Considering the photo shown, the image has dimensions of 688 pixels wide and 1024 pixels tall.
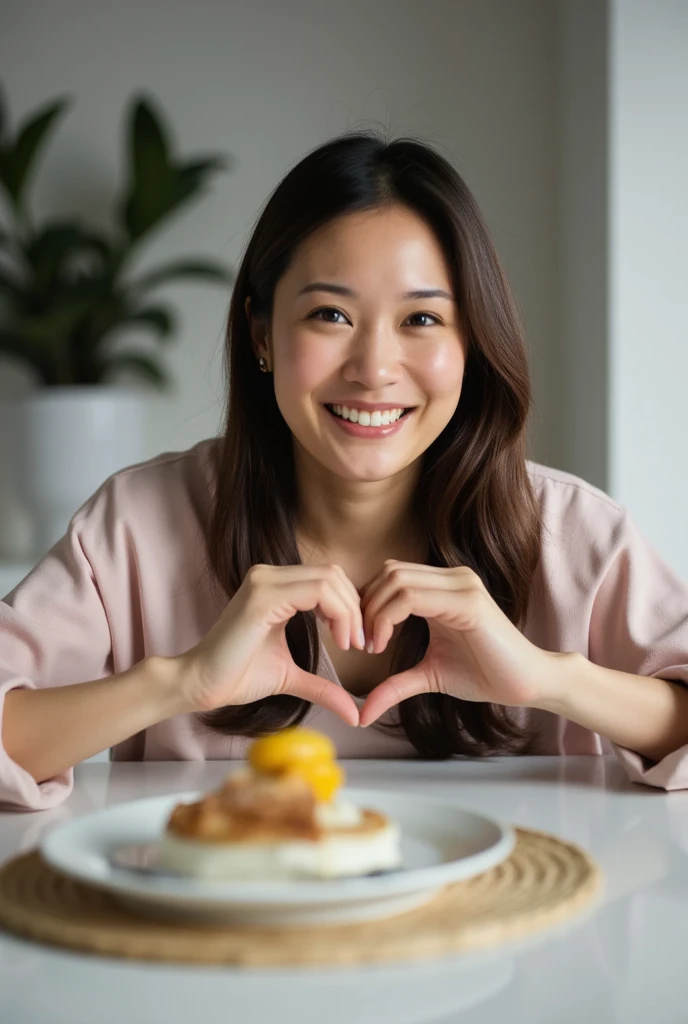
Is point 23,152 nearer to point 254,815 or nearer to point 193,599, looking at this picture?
point 193,599

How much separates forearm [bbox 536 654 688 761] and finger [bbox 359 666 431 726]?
0.44 feet

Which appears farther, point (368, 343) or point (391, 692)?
point (368, 343)

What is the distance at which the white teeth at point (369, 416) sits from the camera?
1.64m

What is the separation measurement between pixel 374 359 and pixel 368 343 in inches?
0.8

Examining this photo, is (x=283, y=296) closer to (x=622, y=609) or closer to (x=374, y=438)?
(x=374, y=438)

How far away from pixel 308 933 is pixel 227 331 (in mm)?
1102

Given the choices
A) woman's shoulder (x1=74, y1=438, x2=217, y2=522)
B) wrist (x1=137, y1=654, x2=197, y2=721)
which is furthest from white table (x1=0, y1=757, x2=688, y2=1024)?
woman's shoulder (x1=74, y1=438, x2=217, y2=522)

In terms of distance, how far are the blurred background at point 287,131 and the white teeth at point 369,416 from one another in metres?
1.54

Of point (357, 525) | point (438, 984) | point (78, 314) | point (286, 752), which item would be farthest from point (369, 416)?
point (78, 314)

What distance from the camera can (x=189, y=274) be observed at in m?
3.63

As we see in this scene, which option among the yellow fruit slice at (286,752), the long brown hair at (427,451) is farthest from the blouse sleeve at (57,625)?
the yellow fruit slice at (286,752)

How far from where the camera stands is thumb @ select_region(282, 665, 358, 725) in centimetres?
135

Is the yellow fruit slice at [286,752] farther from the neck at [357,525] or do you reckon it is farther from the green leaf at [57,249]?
the green leaf at [57,249]

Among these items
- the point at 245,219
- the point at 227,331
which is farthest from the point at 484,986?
the point at 245,219
